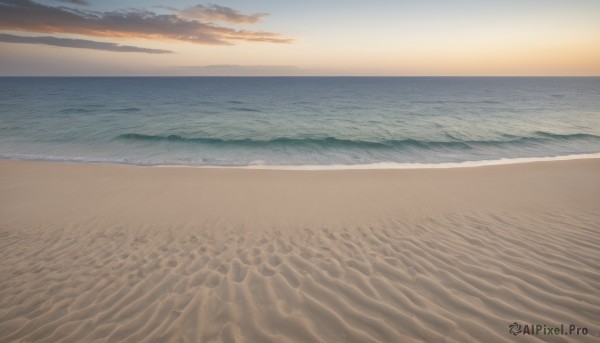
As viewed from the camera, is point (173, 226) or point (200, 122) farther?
point (200, 122)

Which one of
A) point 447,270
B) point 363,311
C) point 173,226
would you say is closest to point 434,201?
point 447,270

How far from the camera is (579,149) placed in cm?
1716

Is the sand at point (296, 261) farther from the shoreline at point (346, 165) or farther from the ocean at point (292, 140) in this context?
the ocean at point (292, 140)

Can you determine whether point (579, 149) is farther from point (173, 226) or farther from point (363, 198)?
point (173, 226)

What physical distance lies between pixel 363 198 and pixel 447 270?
4158 millimetres

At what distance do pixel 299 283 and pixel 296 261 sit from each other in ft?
2.37

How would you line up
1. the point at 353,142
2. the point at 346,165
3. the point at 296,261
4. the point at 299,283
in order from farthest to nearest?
the point at 353,142, the point at 346,165, the point at 296,261, the point at 299,283

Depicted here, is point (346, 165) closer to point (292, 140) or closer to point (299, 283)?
point (292, 140)

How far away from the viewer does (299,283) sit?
477 centimetres

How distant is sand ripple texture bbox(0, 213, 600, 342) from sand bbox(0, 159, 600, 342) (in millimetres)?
26

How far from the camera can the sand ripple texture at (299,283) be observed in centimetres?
382

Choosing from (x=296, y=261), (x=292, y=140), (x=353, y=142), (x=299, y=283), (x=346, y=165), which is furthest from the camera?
(x=292, y=140)

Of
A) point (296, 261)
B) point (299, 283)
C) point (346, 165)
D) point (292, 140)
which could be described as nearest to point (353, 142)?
point (292, 140)

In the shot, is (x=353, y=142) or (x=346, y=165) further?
(x=353, y=142)
